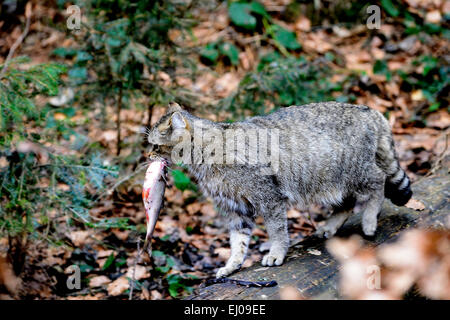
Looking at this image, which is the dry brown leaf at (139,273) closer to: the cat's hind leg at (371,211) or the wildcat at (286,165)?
the wildcat at (286,165)

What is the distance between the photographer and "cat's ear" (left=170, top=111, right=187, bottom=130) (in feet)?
11.4

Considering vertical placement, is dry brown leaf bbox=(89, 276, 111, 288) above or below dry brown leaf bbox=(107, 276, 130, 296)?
below

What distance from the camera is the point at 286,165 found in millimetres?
3668

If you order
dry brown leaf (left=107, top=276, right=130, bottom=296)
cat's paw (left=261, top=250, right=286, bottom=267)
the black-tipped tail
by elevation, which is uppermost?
the black-tipped tail

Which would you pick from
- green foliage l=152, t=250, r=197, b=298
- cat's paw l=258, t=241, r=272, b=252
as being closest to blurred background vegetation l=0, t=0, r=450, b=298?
green foliage l=152, t=250, r=197, b=298

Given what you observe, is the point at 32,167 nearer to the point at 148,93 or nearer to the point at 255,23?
the point at 148,93

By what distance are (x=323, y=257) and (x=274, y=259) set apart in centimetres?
36

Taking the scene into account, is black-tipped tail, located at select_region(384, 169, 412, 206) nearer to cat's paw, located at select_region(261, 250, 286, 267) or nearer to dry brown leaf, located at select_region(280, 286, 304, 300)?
cat's paw, located at select_region(261, 250, 286, 267)

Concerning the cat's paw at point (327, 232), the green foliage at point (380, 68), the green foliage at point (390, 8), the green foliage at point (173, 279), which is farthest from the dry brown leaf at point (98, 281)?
the green foliage at point (390, 8)

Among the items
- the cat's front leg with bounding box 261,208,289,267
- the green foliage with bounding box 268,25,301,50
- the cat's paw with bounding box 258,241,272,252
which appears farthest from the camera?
the green foliage with bounding box 268,25,301,50

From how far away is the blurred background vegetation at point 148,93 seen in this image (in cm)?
407

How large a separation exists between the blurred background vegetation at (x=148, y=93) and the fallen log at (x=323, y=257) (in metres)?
1.23

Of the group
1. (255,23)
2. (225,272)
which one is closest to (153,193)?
(225,272)
